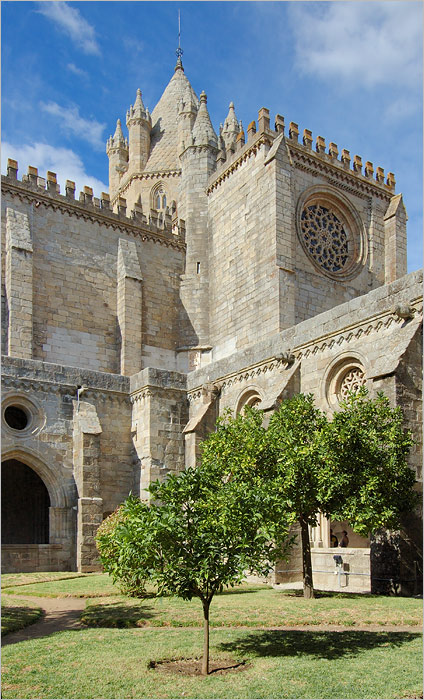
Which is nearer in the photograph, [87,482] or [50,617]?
[50,617]

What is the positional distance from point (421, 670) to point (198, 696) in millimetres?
2500

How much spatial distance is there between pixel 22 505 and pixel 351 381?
40.1 ft

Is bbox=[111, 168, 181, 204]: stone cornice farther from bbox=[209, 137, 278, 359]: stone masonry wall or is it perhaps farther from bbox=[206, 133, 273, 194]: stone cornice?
bbox=[209, 137, 278, 359]: stone masonry wall

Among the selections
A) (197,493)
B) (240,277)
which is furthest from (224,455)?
(240,277)

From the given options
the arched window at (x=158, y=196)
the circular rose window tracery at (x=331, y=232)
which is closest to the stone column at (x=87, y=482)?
the circular rose window tracery at (x=331, y=232)

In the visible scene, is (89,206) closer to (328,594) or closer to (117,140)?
(117,140)

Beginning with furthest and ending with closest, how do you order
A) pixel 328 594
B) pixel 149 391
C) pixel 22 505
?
1. pixel 22 505
2. pixel 149 391
3. pixel 328 594

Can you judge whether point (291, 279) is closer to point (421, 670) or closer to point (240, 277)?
point (240, 277)

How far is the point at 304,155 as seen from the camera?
1041 inches

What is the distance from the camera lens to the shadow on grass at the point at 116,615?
34.8 ft

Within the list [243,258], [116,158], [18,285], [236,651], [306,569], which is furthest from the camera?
[116,158]

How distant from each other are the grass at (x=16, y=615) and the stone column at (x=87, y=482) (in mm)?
5537

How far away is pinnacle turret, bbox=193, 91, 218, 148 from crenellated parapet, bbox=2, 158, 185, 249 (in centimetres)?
348

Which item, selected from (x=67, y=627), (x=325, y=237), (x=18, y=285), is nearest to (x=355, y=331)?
(x=67, y=627)
